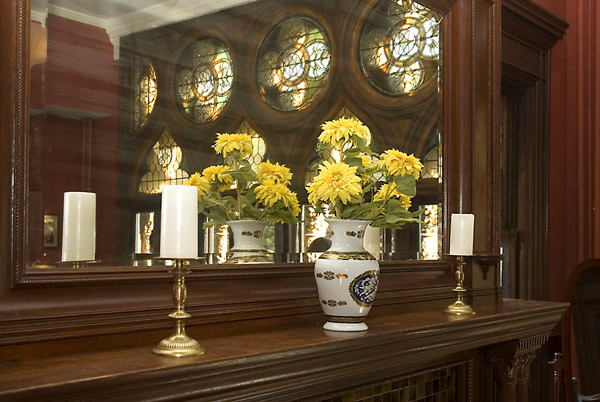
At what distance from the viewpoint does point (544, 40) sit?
3908 millimetres

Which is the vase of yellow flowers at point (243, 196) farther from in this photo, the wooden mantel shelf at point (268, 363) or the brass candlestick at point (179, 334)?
the brass candlestick at point (179, 334)

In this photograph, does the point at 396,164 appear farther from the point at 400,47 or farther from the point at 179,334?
the point at 179,334

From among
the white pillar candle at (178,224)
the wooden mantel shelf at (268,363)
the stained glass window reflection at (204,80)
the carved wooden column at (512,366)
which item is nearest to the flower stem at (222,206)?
the stained glass window reflection at (204,80)

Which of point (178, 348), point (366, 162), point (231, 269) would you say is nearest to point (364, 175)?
point (366, 162)

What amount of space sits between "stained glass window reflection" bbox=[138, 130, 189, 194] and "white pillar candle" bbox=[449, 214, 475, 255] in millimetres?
999

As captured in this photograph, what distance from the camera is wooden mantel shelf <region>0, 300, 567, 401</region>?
52.6 inches

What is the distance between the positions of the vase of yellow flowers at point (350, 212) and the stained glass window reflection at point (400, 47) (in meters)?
Result: 0.44

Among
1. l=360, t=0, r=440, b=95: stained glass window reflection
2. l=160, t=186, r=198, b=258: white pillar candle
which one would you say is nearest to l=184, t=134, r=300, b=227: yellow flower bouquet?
l=160, t=186, r=198, b=258: white pillar candle

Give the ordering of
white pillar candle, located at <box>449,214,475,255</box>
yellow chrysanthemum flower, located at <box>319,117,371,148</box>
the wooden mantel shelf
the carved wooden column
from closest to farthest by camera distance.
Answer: the wooden mantel shelf, yellow chrysanthemum flower, located at <box>319,117,371,148</box>, white pillar candle, located at <box>449,214,475,255</box>, the carved wooden column

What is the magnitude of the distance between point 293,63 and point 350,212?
19.8 inches

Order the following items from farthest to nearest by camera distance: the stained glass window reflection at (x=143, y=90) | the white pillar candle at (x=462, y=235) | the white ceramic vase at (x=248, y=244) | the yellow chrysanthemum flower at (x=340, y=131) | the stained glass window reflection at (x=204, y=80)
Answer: the white pillar candle at (x=462, y=235) < the yellow chrysanthemum flower at (x=340, y=131) < the white ceramic vase at (x=248, y=244) < the stained glass window reflection at (x=204, y=80) < the stained glass window reflection at (x=143, y=90)

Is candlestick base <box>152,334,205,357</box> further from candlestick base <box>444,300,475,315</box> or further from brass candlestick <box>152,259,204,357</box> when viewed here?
candlestick base <box>444,300,475,315</box>

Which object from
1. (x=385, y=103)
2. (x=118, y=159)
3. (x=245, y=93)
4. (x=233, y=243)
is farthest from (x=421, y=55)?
(x=118, y=159)

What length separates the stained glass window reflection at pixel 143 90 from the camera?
1.79 m
